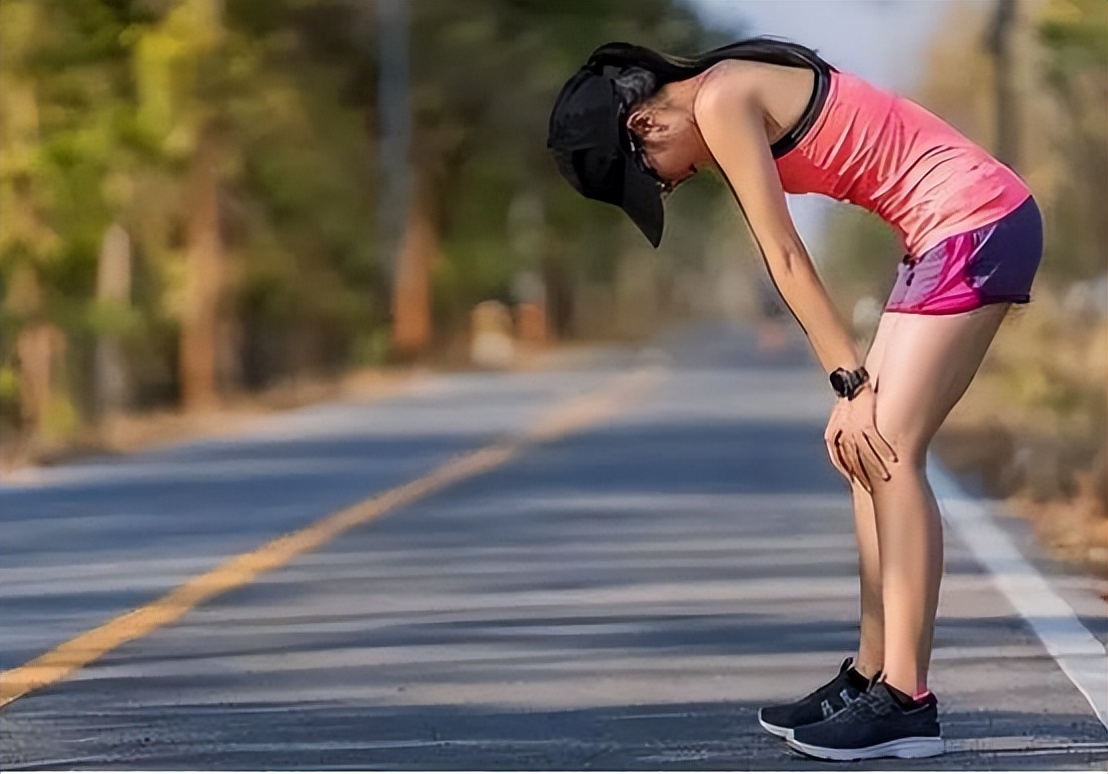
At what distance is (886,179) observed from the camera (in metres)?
5.31

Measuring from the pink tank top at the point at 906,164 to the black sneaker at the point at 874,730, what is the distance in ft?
3.32

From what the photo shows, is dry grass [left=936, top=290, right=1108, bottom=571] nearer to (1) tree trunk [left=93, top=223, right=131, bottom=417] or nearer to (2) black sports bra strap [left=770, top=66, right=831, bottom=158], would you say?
(2) black sports bra strap [left=770, top=66, right=831, bottom=158]

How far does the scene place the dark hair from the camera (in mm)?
5254

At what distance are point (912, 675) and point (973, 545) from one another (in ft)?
16.5

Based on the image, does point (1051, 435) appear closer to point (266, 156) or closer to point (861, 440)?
point (861, 440)

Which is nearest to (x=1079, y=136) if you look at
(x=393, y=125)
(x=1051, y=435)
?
(x=1051, y=435)

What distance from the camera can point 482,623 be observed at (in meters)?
8.00

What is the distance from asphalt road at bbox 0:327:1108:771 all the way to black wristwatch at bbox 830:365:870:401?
0.87 metres

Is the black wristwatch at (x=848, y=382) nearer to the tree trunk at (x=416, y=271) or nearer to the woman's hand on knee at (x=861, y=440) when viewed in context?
the woman's hand on knee at (x=861, y=440)

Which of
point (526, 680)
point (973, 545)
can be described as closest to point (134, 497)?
point (973, 545)

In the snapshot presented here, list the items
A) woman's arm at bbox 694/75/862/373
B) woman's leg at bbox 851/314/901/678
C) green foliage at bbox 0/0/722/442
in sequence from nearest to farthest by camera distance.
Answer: woman's arm at bbox 694/75/862/373 → woman's leg at bbox 851/314/901/678 → green foliage at bbox 0/0/722/442

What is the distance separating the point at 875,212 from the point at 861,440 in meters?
0.59

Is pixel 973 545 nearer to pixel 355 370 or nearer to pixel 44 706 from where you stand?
pixel 44 706

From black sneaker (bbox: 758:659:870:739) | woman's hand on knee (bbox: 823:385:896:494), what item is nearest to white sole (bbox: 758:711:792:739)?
black sneaker (bbox: 758:659:870:739)
